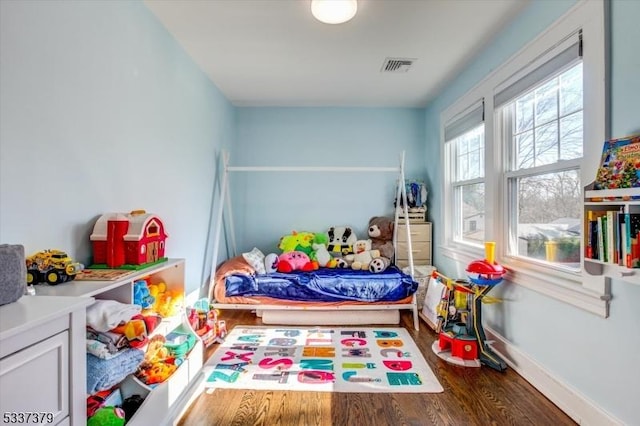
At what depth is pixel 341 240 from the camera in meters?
3.99

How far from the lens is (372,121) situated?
4.20m

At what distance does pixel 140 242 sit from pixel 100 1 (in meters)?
1.25

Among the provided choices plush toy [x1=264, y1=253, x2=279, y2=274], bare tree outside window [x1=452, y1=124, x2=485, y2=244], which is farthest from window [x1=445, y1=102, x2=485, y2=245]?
plush toy [x1=264, y1=253, x2=279, y2=274]

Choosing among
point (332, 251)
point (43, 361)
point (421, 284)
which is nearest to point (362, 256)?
point (332, 251)

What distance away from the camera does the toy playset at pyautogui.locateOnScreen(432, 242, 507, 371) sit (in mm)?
2221

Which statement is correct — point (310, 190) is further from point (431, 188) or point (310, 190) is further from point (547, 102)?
point (547, 102)

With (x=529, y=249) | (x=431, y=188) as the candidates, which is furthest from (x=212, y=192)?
(x=529, y=249)

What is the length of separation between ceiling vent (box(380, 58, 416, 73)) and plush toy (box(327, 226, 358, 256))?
1861 mm

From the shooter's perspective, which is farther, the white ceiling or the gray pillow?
the white ceiling

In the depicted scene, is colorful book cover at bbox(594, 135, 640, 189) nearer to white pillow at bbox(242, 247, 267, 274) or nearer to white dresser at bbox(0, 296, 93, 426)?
white dresser at bbox(0, 296, 93, 426)

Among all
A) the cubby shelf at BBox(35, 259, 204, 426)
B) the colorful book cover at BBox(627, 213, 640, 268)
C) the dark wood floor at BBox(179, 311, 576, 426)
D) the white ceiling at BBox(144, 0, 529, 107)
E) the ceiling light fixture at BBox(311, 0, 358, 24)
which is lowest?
the dark wood floor at BBox(179, 311, 576, 426)

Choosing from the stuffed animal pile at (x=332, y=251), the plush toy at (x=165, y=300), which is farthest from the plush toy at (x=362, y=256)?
the plush toy at (x=165, y=300)

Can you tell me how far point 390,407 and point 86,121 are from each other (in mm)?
2143

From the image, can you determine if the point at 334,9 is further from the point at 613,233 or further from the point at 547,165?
the point at 613,233
